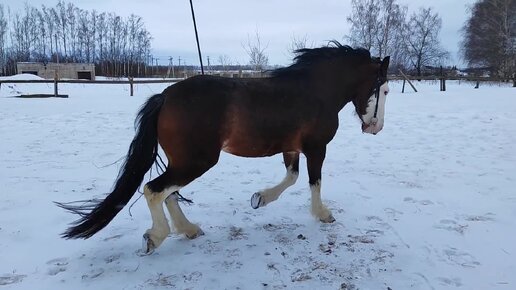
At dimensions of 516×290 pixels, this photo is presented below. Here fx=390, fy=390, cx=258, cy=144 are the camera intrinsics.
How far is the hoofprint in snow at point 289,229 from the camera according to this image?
270 cm

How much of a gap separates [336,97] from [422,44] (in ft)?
172

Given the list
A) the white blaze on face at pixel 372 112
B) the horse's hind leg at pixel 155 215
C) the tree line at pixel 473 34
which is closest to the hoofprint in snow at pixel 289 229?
the horse's hind leg at pixel 155 215

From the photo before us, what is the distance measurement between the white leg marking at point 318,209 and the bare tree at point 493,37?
3742 centimetres

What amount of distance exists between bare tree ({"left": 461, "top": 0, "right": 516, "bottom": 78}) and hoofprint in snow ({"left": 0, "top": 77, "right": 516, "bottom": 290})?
35.7m

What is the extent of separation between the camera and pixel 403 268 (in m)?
2.83

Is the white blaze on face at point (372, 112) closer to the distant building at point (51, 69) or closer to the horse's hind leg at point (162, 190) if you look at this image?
the horse's hind leg at point (162, 190)

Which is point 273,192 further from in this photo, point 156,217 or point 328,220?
point 156,217

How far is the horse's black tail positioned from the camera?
303 cm

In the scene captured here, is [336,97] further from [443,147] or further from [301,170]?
[443,147]

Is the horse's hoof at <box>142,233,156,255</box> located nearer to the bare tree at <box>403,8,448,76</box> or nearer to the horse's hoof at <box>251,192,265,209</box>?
the horse's hoof at <box>251,192,265,209</box>

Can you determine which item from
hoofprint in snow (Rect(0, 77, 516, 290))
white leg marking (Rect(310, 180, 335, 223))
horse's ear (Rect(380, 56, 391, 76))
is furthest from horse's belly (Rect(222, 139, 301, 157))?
horse's ear (Rect(380, 56, 391, 76))

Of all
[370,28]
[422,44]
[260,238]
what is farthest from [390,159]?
[422,44]

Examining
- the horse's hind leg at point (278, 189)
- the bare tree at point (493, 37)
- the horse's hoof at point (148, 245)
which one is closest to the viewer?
the horse's hoof at point (148, 245)

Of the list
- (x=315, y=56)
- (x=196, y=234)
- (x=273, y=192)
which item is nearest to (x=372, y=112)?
(x=315, y=56)
